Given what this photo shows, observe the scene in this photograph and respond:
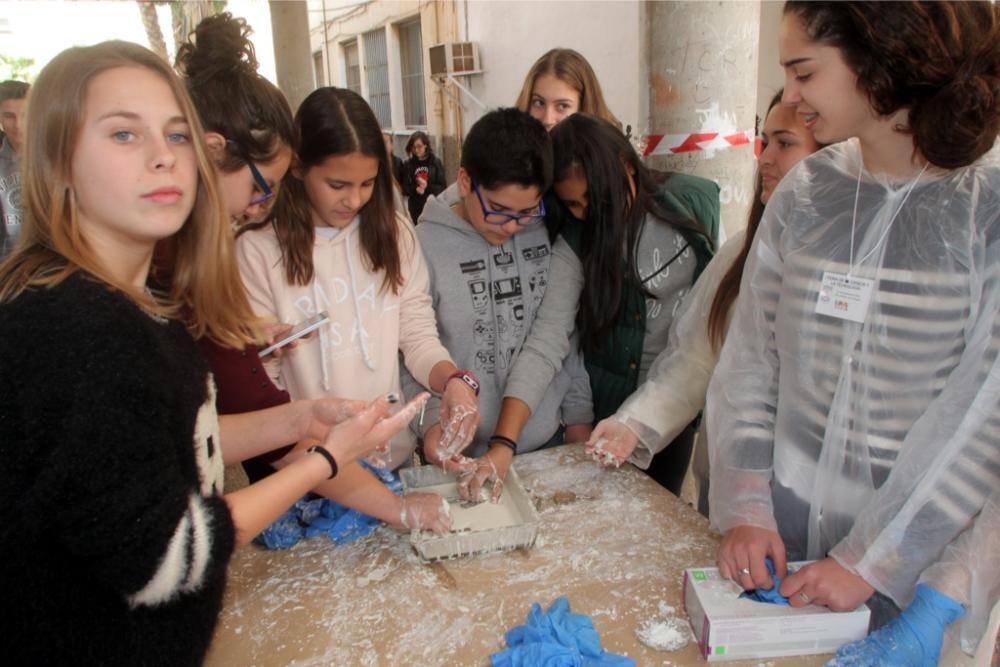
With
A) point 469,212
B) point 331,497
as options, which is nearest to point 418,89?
point 469,212

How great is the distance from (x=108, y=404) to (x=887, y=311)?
122 centimetres

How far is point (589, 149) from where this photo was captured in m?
1.92

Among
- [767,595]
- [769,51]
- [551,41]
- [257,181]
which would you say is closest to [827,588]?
[767,595]

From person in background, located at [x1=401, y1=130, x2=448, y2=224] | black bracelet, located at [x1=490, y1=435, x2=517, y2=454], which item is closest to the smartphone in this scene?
black bracelet, located at [x1=490, y1=435, x2=517, y2=454]

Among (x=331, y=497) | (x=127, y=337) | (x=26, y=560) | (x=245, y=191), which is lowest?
(x=331, y=497)

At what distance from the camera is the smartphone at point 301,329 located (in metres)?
1.57

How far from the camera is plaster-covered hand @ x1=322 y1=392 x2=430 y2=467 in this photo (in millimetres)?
1235

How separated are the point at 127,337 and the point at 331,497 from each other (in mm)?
696

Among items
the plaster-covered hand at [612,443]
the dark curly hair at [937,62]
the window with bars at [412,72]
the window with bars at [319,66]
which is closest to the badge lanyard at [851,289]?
the dark curly hair at [937,62]

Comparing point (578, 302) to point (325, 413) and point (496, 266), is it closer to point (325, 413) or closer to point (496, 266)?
point (496, 266)

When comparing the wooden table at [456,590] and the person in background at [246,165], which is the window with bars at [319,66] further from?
the wooden table at [456,590]

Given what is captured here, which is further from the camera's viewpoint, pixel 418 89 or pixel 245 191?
pixel 418 89

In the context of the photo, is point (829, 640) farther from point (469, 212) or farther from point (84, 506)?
point (469, 212)

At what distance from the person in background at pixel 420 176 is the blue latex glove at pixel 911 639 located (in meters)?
6.79
